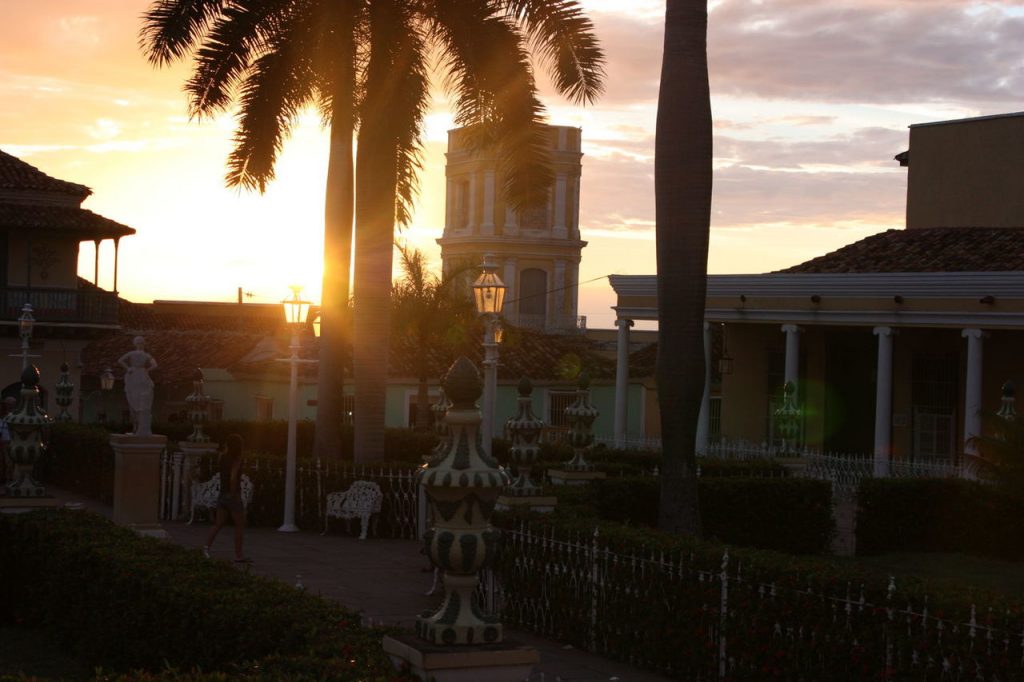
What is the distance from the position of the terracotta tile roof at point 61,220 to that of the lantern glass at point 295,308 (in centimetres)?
2295

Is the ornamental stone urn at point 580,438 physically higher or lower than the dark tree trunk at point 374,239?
lower

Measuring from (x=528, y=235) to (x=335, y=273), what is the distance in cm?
4485

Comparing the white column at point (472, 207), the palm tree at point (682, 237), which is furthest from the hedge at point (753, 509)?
the white column at point (472, 207)

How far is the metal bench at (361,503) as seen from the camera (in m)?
20.4

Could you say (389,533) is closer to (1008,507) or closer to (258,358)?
(1008,507)

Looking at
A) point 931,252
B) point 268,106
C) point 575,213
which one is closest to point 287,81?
point 268,106

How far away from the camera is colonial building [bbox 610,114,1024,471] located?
95.2 ft

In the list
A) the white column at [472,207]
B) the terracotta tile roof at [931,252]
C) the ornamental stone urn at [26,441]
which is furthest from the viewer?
the white column at [472,207]

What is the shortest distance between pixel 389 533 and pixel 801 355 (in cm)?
1690

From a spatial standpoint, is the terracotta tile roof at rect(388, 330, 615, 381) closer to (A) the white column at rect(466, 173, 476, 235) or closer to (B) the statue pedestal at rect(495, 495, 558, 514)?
(A) the white column at rect(466, 173, 476, 235)

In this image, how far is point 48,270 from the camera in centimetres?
4253

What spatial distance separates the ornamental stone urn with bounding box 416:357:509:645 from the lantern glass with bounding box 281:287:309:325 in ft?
45.7

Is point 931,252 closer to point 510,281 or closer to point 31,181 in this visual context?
point 31,181

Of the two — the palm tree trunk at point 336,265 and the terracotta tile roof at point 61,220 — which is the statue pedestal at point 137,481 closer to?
the palm tree trunk at point 336,265
